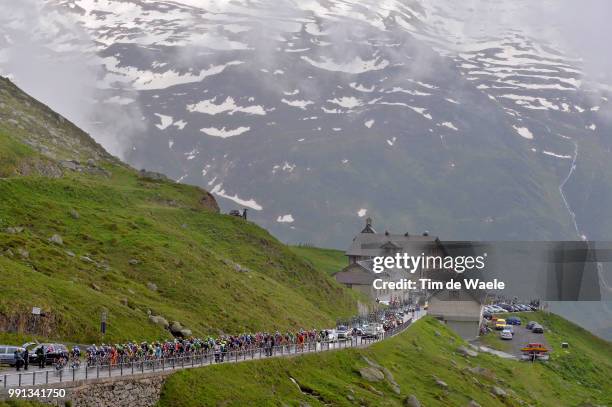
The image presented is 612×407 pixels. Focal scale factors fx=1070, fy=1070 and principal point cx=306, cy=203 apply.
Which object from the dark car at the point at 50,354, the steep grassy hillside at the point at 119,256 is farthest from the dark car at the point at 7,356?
the steep grassy hillside at the point at 119,256

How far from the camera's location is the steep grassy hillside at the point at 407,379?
67.2m

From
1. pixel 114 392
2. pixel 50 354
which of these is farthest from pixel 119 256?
pixel 114 392

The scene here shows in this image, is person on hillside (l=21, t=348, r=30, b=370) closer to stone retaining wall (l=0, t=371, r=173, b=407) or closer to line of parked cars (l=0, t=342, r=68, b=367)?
line of parked cars (l=0, t=342, r=68, b=367)

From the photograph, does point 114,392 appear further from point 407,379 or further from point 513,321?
point 513,321

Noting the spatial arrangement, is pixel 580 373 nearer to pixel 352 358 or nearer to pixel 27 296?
pixel 352 358

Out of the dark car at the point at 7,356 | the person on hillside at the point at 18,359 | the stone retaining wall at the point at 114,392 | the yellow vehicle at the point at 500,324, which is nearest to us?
the stone retaining wall at the point at 114,392

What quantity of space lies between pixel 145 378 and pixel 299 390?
59.0 ft

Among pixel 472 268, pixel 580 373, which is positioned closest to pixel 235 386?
pixel 580 373

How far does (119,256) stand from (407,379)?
2904cm

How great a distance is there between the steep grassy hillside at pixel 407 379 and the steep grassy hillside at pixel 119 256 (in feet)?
37.8

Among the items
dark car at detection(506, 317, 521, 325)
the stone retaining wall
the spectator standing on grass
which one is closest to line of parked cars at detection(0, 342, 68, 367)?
the spectator standing on grass

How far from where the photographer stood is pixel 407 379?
95.9 m

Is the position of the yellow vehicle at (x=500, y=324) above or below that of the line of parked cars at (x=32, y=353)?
below

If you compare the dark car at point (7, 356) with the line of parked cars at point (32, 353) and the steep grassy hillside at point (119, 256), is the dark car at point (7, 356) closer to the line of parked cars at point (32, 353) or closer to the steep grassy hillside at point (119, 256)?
the line of parked cars at point (32, 353)
